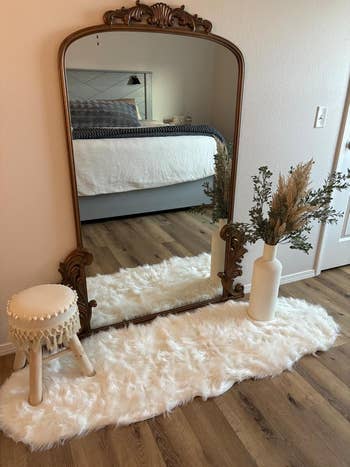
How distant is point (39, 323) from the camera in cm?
132

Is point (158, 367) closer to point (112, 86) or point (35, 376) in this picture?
point (35, 376)

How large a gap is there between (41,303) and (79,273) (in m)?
0.35

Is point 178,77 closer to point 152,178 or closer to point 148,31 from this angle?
point 148,31

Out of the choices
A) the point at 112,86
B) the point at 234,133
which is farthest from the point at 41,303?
the point at 234,133

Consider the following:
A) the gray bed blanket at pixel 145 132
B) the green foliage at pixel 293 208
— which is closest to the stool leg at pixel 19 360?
the gray bed blanket at pixel 145 132

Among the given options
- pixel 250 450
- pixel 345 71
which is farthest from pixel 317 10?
pixel 250 450

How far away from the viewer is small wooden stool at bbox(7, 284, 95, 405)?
1.32 meters

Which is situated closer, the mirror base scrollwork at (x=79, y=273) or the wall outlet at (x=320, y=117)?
the mirror base scrollwork at (x=79, y=273)

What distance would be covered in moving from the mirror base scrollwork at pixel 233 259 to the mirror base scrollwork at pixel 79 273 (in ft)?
2.68

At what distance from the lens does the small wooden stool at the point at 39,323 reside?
52.0 inches

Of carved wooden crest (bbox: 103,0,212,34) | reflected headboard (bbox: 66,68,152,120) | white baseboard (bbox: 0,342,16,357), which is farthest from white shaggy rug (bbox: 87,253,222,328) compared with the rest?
carved wooden crest (bbox: 103,0,212,34)

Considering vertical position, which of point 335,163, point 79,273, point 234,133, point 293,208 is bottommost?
point 79,273

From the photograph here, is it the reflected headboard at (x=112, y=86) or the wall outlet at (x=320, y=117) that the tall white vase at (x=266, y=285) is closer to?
the wall outlet at (x=320, y=117)

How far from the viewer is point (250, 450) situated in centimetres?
127
